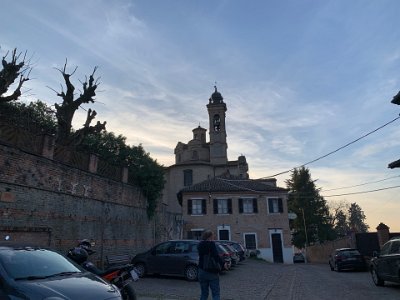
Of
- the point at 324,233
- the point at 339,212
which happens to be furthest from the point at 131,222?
the point at 339,212

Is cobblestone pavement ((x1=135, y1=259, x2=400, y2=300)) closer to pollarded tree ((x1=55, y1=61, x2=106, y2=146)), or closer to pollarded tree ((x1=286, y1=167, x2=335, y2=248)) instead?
pollarded tree ((x1=55, y1=61, x2=106, y2=146))

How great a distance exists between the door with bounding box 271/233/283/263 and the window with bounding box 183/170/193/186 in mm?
16354

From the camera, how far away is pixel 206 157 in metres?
55.0

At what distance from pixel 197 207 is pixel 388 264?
25643 mm

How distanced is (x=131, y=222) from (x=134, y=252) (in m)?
1.66

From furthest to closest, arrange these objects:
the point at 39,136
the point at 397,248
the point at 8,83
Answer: the point at 8,83 → the point at 39,136 → the point at 397,248

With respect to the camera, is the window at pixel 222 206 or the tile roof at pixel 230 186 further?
the tile roof at pixel 230 186

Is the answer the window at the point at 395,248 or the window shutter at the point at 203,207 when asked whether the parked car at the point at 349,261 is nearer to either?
the window at the point at 395,248

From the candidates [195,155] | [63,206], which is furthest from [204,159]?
[63,206]

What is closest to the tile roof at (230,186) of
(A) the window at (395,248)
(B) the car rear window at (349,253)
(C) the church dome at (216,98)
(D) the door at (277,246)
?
(D) the door at (277,246)

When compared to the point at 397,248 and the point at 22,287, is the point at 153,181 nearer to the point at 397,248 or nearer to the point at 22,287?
the point at 397,248

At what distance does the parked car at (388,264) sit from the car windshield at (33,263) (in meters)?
9.87

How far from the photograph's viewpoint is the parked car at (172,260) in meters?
13.5

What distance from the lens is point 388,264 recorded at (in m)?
11.3
